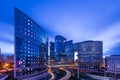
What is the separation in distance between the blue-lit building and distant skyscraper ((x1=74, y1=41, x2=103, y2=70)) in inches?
1296

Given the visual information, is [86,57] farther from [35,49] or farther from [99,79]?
[35,49]

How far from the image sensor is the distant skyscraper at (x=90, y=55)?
8217 cm

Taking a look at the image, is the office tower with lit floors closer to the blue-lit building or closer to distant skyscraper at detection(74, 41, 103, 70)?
distant skyscraper at detection(74, 41, 103, 70)

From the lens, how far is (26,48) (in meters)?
53.9

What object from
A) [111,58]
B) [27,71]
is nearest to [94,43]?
[111,58]

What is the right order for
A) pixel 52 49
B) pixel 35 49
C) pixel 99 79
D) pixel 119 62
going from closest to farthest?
1. pixel 99 79
2. pixel 119 62
3. pixel 35 49
4. pixel 52 49

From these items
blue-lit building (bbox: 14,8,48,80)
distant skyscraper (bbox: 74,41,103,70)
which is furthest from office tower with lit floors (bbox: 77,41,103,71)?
blue-lit building (bbox: 14,8,48,80)

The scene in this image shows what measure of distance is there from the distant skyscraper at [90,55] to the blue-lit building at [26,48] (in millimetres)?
32914

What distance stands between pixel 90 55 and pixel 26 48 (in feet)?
169

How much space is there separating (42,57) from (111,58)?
1472 inches

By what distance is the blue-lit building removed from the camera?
44.8 m

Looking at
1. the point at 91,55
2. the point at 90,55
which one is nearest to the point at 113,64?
the point at 91,55

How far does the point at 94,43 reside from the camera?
90.2m

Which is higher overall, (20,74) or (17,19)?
(17,19)
